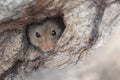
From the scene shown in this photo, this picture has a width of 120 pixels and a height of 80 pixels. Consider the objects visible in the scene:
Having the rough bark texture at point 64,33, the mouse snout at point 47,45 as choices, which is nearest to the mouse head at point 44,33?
the mouse snout at point 47,45

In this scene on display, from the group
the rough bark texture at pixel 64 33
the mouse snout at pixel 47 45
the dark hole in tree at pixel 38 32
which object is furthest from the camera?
the dark hole in tree at pixel 38 32

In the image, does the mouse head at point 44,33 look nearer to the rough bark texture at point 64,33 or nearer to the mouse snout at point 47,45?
the mouse snout at point 47,45

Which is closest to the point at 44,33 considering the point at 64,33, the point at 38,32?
the point at 38,32

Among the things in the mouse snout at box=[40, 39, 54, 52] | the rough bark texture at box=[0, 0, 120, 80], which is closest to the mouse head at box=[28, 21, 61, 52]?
the mouse snout at box=[40, 39, 54, 52]

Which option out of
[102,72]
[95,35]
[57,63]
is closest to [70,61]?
[57,63]

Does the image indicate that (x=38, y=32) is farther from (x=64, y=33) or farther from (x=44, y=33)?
→ (x=64, y=33)
